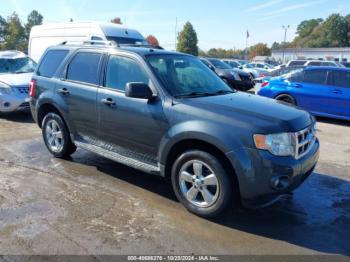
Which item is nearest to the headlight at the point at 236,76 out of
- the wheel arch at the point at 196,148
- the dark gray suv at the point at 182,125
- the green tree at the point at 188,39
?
the dark gray suv at the point at 182,125

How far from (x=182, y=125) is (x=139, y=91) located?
664 mm

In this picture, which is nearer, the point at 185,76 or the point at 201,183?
the point at 201,183

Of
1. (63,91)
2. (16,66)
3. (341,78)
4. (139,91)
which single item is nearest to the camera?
(139,91)

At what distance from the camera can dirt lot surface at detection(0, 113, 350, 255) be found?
371 centimetres

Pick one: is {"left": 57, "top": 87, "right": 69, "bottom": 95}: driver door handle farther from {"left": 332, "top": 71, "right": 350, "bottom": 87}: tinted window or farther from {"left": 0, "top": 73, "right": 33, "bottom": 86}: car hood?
{"left": 332, "top": 71, "right": 350, "bottom": 87}: tinted window

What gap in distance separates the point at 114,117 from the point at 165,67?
3.08ft

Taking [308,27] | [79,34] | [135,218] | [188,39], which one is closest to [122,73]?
[135,218]

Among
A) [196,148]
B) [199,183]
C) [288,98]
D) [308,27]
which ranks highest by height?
[308,27]

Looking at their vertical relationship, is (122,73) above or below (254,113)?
above

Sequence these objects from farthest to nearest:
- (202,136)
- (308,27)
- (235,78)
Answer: (308,27)
(235,78)
(202,136)

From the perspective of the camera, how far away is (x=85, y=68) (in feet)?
18.5

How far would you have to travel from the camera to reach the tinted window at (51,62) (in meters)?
6.16

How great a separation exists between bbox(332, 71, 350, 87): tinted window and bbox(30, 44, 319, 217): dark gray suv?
20.5 ft

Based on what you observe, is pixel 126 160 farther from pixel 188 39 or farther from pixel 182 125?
pixel 188 39
